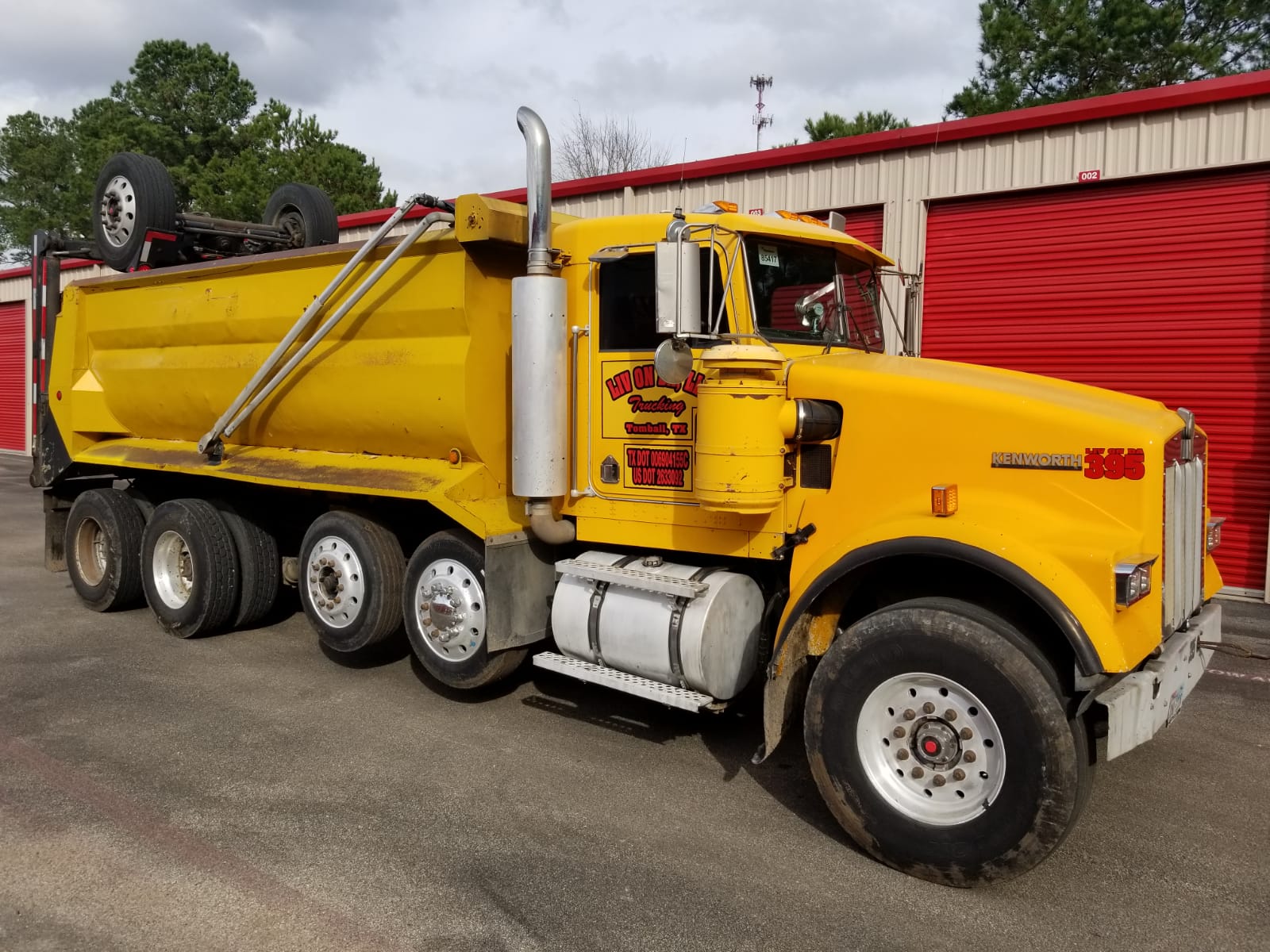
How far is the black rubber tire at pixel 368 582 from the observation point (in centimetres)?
622

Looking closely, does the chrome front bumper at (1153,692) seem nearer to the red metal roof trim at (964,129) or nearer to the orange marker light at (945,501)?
the orange marker light at (945,501)

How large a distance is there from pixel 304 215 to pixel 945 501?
644cm

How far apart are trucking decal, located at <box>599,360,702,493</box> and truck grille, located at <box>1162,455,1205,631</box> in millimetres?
2150

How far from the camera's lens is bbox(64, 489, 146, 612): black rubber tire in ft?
26.7

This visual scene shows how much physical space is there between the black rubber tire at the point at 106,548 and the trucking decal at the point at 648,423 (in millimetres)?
5103

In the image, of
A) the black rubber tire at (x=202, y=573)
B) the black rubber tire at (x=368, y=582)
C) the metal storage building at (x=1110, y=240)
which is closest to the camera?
the black rubber tire at (x=368, y=582)

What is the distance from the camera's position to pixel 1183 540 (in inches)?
162

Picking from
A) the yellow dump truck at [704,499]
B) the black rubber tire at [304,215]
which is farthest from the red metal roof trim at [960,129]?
the yellow dump truck at [704,499]

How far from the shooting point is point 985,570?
12.6 feet

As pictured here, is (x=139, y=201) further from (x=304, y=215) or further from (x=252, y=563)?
(x=252, y=563)

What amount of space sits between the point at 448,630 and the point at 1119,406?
12.5 feet

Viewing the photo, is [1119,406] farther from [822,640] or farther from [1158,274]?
[1158,274]

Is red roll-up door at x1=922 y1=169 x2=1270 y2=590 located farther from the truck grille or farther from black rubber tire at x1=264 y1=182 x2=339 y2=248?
black rubber tire at x1=264 y1=182 x2=339 y2=248

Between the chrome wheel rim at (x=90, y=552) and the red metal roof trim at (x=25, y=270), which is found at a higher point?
the red metal roof trim at (x=25, y=270)
